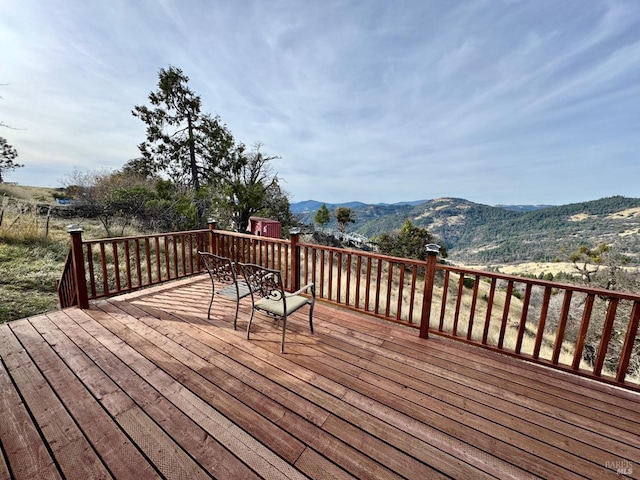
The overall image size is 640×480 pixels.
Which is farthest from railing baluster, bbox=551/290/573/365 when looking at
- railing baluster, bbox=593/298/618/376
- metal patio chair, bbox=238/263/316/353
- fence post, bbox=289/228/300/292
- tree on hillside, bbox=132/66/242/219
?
tree on hillside, bbox=132/66/242/219

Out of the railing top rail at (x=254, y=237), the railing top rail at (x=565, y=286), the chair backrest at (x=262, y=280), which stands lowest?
the chair backrest at (x=262, y=280)

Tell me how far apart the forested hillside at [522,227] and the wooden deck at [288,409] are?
18.7 m

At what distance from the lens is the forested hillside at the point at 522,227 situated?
28484 millimetres

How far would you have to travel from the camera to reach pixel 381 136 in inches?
463

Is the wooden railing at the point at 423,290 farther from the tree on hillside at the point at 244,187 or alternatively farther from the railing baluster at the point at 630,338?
the tree on hillside at the point at 244,187

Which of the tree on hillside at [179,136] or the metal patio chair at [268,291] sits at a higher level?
the tree on hillside at [179,136]

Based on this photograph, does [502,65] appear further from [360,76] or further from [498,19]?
[360,76]

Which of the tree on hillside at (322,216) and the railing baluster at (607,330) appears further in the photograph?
the tree on hillside at (322,216)

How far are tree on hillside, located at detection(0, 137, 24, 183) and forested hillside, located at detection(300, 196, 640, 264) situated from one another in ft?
52.5

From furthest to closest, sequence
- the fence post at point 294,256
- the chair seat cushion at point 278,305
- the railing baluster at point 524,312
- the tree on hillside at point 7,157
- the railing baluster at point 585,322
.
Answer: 1. the tree on hillside at point 7,157
2. the fence post at point 294,256
3. the chair seat cushion at point 278,305
4. the railing baluster at point 524,312
5. the railing baluster at point 585,322

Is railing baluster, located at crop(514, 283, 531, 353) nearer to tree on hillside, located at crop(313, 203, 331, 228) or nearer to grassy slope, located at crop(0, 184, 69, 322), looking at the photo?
grassy slope, located at crop(0, 184, 69, 322)

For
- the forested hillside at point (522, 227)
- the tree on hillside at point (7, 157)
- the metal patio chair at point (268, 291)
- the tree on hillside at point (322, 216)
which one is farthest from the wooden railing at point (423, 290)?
the forested hillside at point (522, 227)

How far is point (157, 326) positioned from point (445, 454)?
2954mm

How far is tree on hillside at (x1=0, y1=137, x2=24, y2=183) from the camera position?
1131cm
